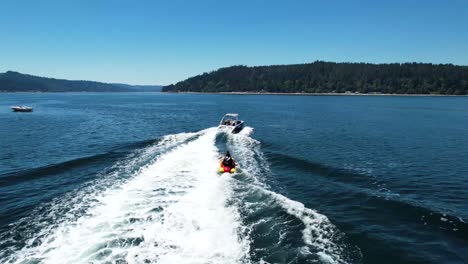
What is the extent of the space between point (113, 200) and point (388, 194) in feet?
74.7

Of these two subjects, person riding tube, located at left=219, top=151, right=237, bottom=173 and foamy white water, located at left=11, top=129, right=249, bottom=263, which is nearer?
foamy white water, located at left=11, top=129, right=249, bottom=263

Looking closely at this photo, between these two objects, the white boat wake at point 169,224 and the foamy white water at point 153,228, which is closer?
the foamy white water at point 153,228

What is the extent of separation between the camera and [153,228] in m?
20.5

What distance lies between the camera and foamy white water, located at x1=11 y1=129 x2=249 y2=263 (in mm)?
17344

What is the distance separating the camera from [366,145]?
50.1m

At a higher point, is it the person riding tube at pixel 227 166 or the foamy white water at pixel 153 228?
the person riding tube at pixel 227 166

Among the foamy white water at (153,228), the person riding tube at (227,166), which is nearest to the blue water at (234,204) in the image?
the foamy white water at (153,228)

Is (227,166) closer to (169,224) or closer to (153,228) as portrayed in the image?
(169,224)

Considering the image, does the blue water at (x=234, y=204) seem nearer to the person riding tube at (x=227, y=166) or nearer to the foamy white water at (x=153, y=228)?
the foamy white water at (x=153, y=228)

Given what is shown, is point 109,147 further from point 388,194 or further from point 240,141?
point 388,194

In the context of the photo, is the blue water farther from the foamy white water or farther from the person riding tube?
the person riding tube

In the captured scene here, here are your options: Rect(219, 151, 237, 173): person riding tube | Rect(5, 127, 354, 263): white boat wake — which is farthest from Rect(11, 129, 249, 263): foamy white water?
Rect(219, 151, 237, 173): person riding tube

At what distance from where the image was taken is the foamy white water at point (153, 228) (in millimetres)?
17344

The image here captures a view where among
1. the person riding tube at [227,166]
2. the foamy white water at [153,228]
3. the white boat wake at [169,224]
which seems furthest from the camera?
the person riding tube at [227,166]
